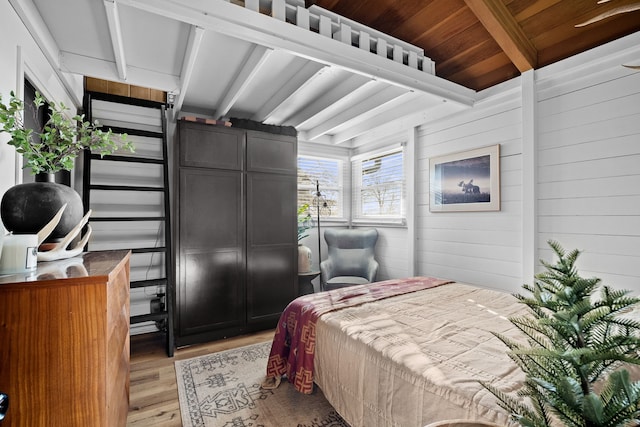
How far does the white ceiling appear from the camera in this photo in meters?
1.83

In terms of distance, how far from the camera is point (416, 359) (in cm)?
133

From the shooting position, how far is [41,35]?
188 centimetres

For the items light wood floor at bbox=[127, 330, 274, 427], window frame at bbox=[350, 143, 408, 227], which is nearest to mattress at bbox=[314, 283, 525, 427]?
light wood floor at bbox=[127, 330, 274, 427]

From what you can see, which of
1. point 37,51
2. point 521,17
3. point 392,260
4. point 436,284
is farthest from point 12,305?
point 392,260

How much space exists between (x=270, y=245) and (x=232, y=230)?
1.49 feet

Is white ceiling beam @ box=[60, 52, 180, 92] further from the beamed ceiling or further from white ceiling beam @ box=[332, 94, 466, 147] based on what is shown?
white ceiling beam @ box=[332, 94, 466, 147]

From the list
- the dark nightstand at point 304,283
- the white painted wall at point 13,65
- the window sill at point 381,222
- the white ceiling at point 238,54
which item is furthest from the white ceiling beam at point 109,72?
the window sill at point 381,222

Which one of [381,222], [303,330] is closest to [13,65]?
[303,330]

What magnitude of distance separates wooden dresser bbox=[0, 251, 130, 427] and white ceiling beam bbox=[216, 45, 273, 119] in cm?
182

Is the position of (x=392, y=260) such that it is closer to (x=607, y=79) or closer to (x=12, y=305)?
(x=607, y=79)

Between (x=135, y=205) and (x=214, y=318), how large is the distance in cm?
149

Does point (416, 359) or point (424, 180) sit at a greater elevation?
point (424, 180)

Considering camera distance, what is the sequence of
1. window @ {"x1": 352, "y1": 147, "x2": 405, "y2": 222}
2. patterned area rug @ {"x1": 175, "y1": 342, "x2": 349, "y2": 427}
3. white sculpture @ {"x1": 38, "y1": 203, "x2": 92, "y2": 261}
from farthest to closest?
window @ {"x1": 352, "y1": 147, "x2": 405, "y2": 222} → patterned area rug @ {"x1": 175, "y1": 342, "x2": 349, "y2": 427} → white sculpture @ {"x1": 38, "y1": 203, "x2": 92, "y2": 261}

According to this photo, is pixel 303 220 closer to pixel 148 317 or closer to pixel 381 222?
pixel 381 222
